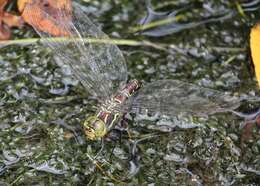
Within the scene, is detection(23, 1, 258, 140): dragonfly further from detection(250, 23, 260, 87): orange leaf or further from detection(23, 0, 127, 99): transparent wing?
detection(250, 23, 260, 87): orange leaf

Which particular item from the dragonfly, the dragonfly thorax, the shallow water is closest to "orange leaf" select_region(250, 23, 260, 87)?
the shallow water

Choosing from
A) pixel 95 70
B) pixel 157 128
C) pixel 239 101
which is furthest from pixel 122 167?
pixel 239 101

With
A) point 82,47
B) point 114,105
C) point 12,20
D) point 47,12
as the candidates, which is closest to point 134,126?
point 114,105

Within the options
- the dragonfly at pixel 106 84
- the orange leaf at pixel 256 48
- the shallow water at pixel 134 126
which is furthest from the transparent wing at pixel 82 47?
the orange leaf at pixel 256 48

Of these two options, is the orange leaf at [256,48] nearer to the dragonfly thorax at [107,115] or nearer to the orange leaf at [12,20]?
the dragonfly thorax at [107,115]

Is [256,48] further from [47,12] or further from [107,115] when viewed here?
[47,12]

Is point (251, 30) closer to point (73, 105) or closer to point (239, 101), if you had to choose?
point (239, 101)
